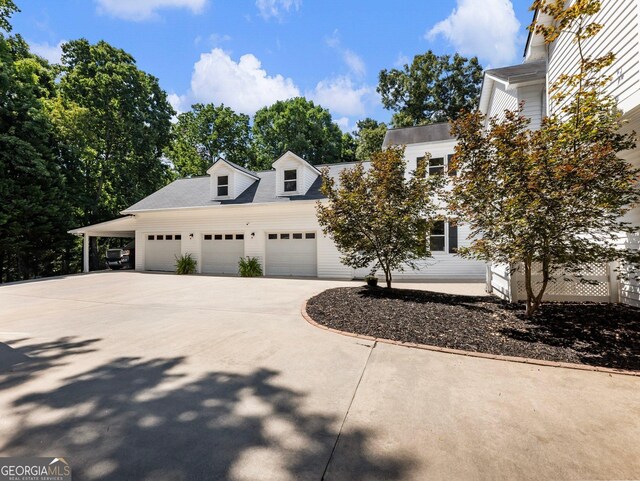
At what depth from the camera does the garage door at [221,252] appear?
14602 millimetres

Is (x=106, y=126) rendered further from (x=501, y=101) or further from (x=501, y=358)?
(x=501, y=358)

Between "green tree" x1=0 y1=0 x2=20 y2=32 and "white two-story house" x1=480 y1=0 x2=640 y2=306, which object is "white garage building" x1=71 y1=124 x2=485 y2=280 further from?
"green tree" x1=0 y1=0 x2=20 y2=32

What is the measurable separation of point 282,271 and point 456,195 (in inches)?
384

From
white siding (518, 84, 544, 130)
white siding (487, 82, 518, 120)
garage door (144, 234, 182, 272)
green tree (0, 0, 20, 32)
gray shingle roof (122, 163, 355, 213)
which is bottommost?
garage door (144, 234, 182, 272)

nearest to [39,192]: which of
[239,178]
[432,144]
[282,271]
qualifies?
[239,178]

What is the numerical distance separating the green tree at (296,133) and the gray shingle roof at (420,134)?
1553 centimetres

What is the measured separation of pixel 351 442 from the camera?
2148mm

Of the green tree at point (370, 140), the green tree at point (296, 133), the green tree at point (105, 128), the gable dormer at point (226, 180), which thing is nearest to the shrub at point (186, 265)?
the gable dormer at point (226, 180)

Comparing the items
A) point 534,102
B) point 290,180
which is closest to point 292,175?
point 290,180

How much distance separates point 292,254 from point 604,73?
1134cm

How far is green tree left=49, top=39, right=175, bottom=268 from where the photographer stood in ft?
63.9

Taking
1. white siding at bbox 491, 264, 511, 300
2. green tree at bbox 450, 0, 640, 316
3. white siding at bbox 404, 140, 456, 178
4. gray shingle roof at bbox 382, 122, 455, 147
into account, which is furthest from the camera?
gray shingle roof at bbox 382, 122, 455, 147

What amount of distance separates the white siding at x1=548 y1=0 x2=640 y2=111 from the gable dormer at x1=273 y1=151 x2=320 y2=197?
10.2 meters

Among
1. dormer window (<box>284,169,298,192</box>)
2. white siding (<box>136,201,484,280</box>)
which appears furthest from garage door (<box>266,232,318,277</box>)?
dormer window (<box>284,169,298,192</box>)
